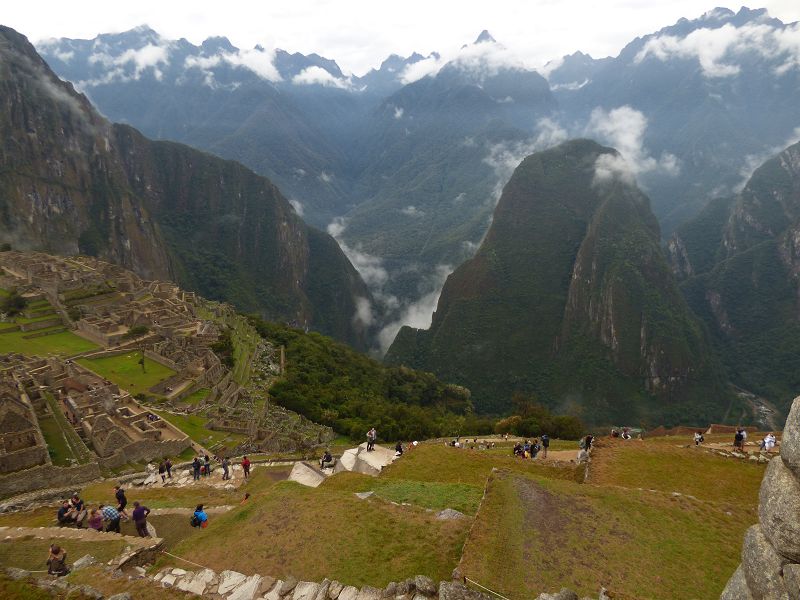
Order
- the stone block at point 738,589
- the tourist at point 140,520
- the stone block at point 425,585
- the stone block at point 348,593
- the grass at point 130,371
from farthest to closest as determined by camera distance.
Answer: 1. the grass at point 130,371
2. the tourist at point 140,520
3. the stone block at point 348,593
4. the stone block at point 425,585
5. the stone block at point 738,589

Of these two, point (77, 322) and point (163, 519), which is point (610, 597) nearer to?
point (163, 519)

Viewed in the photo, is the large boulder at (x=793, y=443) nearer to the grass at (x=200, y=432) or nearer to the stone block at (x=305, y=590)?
the stone block at (x=305, y=590)

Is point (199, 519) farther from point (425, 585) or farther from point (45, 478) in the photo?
point (45, 478)

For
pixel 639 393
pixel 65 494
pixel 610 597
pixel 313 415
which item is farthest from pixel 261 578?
pixel 639 393

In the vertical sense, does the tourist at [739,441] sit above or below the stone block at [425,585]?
below

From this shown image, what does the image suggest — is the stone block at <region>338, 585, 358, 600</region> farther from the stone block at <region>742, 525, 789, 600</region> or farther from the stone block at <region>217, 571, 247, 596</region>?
the stone block at <region>742, 525, 789, 600</region>

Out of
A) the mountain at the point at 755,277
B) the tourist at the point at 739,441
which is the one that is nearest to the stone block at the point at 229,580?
the tourist at the point at 739,441
